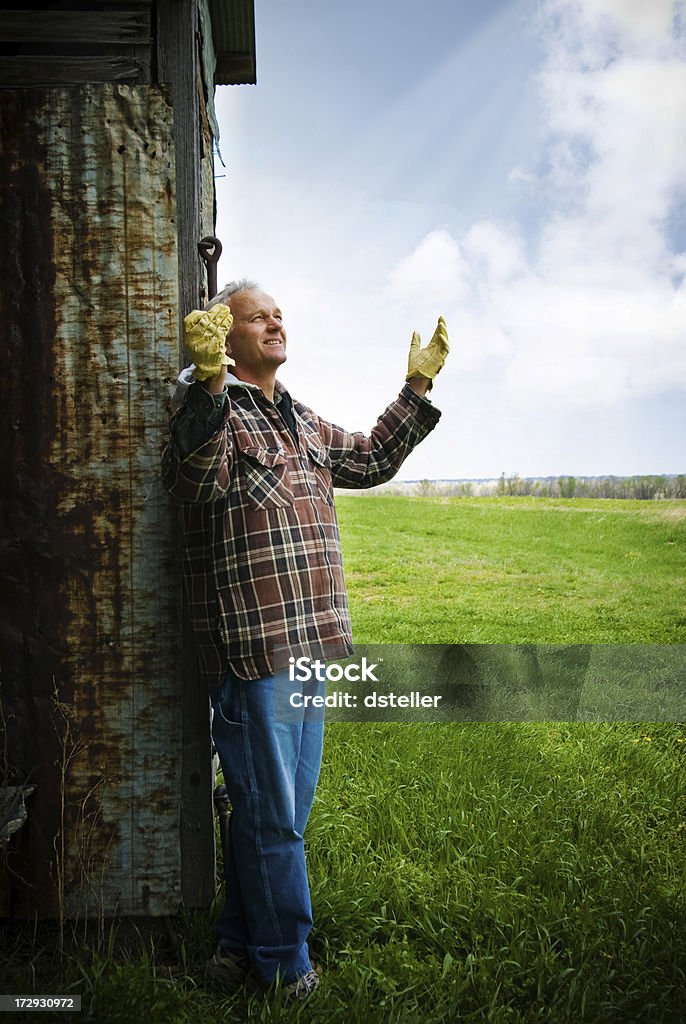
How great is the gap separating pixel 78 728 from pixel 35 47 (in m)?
1.91

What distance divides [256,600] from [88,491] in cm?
57

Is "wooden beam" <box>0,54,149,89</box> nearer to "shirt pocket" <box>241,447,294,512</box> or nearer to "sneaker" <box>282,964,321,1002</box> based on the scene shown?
"shirt pocket" <box>241,447,294,512</box>

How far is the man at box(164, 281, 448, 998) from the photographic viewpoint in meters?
2.03

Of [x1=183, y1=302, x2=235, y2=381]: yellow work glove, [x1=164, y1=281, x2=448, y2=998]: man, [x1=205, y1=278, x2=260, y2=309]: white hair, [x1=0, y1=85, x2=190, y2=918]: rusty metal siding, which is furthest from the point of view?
[x1=205, y1=278, x2=260, y2=309]: white hair

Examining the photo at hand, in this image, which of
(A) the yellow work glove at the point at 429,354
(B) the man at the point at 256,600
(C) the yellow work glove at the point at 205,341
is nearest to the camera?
(C) the yellow work glove at the point at 205,341

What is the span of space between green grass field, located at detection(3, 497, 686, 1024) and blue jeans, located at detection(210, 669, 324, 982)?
13 cm

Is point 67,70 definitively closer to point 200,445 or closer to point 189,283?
point 189,283

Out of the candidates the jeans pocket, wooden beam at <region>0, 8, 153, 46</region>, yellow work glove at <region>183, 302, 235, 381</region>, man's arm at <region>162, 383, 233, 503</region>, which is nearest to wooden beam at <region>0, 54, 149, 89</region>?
wooden beam at <region>0, 8, 153, 46</region>

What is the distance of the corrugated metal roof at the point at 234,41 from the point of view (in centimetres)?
309

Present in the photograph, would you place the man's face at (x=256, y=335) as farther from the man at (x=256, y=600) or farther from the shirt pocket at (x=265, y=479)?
the shirt pocket at (x=265, y=479)

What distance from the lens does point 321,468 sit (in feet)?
7.71

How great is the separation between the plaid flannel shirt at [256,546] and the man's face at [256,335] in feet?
0.31

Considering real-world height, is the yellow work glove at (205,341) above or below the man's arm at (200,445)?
above

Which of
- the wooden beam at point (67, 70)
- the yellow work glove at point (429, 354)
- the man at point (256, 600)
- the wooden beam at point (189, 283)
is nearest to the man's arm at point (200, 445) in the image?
the man at point (256, 600)
